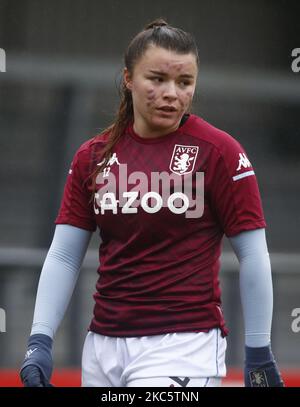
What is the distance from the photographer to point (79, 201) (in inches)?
107

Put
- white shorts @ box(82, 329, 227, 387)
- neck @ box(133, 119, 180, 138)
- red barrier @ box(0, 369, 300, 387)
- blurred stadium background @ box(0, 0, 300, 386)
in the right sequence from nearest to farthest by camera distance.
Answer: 1. white shorts @ box(82, 329, 227, 387)
2. neck @ box(133, 119, 180, 138)
3. red barrier @ box(0, 369, 300, 387)
4. blurred stadium background @ box(0, 0, 300, 386)

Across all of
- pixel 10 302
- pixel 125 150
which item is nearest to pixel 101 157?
pixel 125 150

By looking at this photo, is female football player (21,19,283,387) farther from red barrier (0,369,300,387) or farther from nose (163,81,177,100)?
red barrier (0,369,300,387)

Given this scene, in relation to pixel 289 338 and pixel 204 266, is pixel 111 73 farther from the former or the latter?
pixel 204 266

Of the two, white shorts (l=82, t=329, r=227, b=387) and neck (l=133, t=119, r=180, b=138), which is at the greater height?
neck (l=133, t=119, r=180, b=138)

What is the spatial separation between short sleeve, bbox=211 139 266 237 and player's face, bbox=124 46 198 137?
0.49 ft

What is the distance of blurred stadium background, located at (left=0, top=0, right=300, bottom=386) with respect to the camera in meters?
5.45

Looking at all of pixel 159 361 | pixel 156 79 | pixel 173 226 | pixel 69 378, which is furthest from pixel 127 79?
pixel 69 378

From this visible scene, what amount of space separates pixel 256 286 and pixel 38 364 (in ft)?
1.86

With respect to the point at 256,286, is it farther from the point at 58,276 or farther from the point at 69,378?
the point at 69,378

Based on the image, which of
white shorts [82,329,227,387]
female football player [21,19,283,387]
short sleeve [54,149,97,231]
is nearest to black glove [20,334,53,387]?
female football player [21,19,283,387]

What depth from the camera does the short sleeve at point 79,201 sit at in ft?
8.86

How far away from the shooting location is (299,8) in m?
6.39

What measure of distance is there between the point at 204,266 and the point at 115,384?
362 mm
